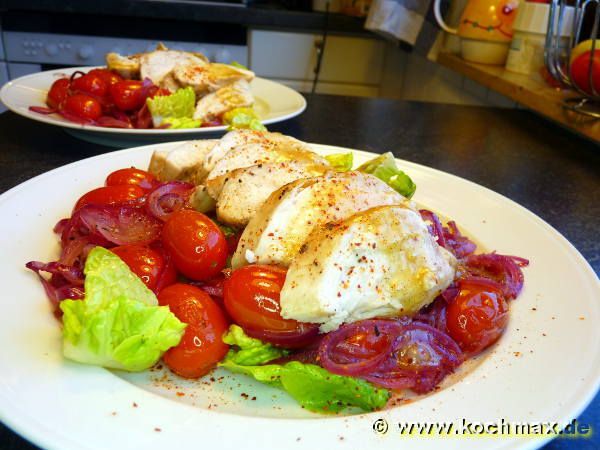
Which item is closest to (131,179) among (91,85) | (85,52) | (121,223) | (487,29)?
(121,223)

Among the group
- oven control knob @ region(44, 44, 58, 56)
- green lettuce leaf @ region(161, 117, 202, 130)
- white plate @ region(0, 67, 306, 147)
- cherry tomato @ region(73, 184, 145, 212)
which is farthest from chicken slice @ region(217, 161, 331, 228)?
oven control knob @ region(44, 44, 58, 56)

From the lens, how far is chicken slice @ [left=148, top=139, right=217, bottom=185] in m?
1.98

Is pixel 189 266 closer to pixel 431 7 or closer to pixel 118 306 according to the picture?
pixel 118 306

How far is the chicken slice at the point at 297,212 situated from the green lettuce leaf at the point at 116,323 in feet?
0.98

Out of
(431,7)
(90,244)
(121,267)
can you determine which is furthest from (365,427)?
(431,7)

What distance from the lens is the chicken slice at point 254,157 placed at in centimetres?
181

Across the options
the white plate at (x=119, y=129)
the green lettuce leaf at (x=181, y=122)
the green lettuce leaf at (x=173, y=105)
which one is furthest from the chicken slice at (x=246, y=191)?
the green lettuce leaf at (x=173, y=105)

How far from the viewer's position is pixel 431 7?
15.4ft

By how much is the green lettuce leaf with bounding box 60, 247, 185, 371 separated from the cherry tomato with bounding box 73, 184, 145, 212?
0.48 meters

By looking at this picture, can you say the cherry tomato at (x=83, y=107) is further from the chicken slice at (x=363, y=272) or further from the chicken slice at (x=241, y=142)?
the chicken slice at (x=363, y=272)

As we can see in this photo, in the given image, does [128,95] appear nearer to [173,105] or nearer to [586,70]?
[173,105]

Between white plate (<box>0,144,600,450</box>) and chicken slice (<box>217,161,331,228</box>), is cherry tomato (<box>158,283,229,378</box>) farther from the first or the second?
chicken slice (<box>217,161,331,228</box>)

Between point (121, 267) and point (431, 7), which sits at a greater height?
point (431, 7)

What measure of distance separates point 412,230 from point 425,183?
0.86m
